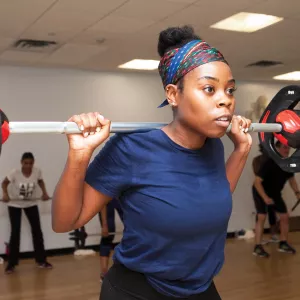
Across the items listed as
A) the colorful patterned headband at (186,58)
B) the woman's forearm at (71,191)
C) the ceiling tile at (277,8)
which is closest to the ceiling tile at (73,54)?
the ceiling tile at (277,8)

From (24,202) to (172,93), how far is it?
4241mm

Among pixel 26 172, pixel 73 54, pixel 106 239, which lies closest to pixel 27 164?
pixel 26 172

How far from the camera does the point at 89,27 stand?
3.90 metres

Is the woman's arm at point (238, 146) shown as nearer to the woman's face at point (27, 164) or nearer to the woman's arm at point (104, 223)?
the woman's arm at point (104, 223)

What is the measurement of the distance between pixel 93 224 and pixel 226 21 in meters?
3.14

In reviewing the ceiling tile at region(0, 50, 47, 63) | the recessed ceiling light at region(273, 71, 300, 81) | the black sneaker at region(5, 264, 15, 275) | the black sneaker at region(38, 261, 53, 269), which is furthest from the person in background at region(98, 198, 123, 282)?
the recessed ceiling light at region(273, 71, 300, 81)

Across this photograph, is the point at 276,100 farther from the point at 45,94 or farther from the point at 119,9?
the point at 45,94

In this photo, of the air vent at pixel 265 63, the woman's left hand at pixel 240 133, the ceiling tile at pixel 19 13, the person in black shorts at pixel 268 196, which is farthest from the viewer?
the air vent at pixel 265 63

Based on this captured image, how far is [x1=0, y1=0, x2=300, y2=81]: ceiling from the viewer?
336 centimetres

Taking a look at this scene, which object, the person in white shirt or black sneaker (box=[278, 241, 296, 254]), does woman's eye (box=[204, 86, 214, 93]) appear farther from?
black sneaker (box=[278, 241, 296, 254])

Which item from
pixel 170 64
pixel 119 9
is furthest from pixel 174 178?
pixel 119 9

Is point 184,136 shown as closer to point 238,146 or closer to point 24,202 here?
point 238,146

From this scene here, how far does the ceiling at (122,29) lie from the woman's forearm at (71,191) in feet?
7.89

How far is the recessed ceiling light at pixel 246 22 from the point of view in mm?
3748
